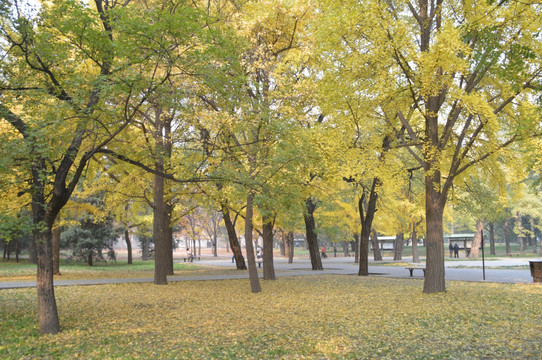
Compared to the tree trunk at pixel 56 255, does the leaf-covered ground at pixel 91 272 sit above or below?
below

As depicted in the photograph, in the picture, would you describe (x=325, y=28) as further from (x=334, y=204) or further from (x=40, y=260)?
(x=334, y=204)

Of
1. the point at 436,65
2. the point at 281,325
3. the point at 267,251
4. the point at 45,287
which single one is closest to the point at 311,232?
the point at 267,251

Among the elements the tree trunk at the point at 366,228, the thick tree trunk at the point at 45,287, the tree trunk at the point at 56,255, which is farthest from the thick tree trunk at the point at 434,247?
the tree trunk at the point at 56,255

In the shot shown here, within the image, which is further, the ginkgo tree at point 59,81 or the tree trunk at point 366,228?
the tree trunk at point 366,228

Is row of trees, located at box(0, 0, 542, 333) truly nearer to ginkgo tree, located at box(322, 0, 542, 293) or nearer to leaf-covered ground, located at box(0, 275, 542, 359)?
ginkgo tree, located at box(322, 0, 542, 293)

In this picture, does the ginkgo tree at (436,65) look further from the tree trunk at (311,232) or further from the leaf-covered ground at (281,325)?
the tree trunk at (311,232)

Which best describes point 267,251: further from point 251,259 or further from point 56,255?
point 56,255

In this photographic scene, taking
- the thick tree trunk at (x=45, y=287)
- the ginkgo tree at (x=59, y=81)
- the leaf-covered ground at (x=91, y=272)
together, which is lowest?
the leaf-covered ground at (x=91, y=272)

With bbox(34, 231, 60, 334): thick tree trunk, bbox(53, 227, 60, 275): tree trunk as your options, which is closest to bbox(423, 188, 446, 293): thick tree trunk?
bbox(34, 231, 60, 334): thick tree trunk

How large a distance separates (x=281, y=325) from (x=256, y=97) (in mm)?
7835

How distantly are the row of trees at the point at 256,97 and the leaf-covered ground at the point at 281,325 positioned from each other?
1268mm

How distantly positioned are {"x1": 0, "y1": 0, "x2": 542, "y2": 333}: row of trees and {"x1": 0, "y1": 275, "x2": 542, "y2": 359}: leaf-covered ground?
1268 mm

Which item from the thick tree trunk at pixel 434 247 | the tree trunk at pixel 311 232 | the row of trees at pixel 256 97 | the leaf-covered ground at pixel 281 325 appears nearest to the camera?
the leaf-covered ground at pixel 281 325

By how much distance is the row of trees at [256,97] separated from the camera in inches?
307
